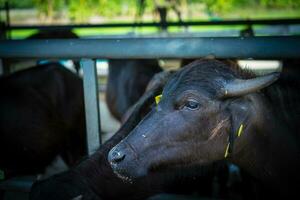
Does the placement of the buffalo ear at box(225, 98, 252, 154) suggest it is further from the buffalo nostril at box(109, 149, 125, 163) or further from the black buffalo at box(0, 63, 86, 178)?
the black buffalo at box(0, 63, 86, 178)

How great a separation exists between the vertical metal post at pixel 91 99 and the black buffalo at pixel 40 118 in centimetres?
194

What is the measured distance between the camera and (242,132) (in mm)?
2521

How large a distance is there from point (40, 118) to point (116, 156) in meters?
2.98

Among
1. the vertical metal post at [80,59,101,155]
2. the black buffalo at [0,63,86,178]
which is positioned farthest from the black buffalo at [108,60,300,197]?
the black buffalo at [0,63,86,178]

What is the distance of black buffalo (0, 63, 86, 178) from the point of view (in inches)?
188

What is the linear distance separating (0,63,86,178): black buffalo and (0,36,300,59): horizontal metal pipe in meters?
2.04

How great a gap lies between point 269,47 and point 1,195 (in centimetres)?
220

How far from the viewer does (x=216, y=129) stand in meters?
2.47

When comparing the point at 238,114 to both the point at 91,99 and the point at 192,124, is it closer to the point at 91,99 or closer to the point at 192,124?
the point at 192,124

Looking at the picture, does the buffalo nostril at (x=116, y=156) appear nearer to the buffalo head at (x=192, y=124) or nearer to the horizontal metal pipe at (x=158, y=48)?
the buffalo head at (x=192, y=124)

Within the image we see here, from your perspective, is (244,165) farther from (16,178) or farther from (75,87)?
(75,87)

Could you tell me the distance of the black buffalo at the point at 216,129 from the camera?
242cm

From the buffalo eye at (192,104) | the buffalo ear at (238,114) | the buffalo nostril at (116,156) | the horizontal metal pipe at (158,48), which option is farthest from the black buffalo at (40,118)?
the buffalo ear at (238,114)

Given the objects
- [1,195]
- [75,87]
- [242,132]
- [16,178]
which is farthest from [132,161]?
[75,87]
